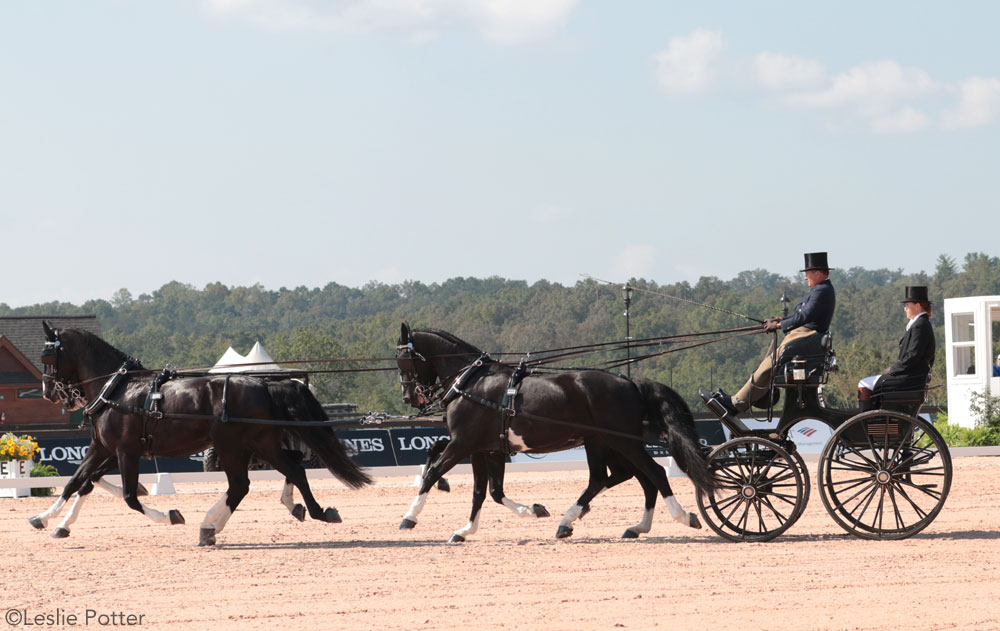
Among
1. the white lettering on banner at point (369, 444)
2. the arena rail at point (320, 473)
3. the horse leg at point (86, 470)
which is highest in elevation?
the horse leg at point (86, 470)

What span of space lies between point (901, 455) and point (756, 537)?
133 centimetres

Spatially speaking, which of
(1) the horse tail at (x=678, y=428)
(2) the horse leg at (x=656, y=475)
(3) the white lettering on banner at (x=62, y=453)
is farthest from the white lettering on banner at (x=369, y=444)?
(2) the horse leg at (x=656, y=475)

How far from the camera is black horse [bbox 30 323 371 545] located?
11.4 metres

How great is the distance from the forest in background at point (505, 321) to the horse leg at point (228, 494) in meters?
31.9

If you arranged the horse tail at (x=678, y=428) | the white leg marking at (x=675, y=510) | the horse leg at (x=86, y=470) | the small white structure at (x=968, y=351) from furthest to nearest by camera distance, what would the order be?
1. the small white structure at (x=968, y=351)
2. the horse leg at (x=86, y=470)
3. the white leg marking at (x=675, y=510)
4. the horse tail at (x=678, y=428)

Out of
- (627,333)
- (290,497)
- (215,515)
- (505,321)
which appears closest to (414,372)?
(290,497)

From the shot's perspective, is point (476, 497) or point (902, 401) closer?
point (902, 401)

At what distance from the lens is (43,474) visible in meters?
20.0

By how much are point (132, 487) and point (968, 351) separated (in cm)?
2480

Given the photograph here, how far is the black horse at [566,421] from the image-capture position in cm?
1081

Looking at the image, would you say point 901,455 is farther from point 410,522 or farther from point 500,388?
point 410,522

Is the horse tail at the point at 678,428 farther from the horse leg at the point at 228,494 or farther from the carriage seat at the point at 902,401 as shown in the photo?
the horse leg at the point at 228,494

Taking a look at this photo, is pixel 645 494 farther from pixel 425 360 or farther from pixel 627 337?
pixel 627 337

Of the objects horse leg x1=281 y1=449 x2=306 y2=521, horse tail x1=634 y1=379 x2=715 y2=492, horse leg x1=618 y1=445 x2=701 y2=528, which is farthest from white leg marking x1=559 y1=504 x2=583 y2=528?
horse leg x1=281 y1=449 x2=306 y2=521
